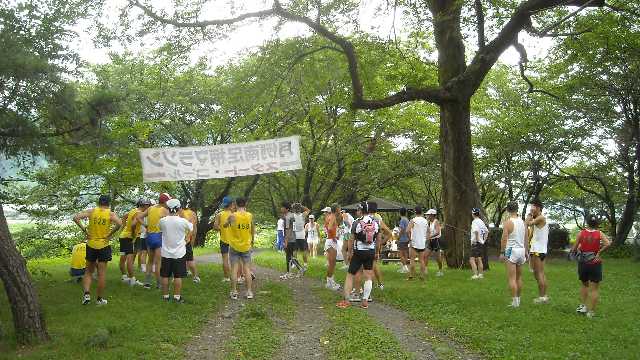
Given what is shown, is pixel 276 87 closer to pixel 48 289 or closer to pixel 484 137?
pixel 48 289

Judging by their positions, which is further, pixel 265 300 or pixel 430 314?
pixel 265 300

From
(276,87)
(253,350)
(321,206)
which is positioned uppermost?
(276,87)

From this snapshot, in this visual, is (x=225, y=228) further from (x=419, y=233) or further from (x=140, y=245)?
(x=419, y=233)

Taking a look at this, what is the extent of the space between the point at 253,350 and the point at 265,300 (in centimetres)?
342

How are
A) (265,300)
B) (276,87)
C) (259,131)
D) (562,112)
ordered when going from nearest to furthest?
(265,300) < (276,87) < (259,131) < (562,112)

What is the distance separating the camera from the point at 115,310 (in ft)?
27.8

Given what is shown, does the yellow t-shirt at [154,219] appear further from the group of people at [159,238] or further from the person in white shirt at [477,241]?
the person in white shirt at [477,241]

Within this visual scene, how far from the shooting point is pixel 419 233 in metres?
12.9

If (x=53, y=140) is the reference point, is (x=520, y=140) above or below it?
above

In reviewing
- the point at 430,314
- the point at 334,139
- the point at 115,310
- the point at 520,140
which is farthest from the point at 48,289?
the point at 520,140

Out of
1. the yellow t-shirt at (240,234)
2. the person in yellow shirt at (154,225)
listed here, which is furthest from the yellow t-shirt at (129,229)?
the yellow t-shirt at (240,234)

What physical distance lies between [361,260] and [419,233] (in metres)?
3.95

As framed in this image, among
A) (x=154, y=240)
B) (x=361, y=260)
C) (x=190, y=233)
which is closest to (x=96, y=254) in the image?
(x=154, y=240)

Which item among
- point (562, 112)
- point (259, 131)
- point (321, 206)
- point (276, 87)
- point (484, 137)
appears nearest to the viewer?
point (276, 87)
